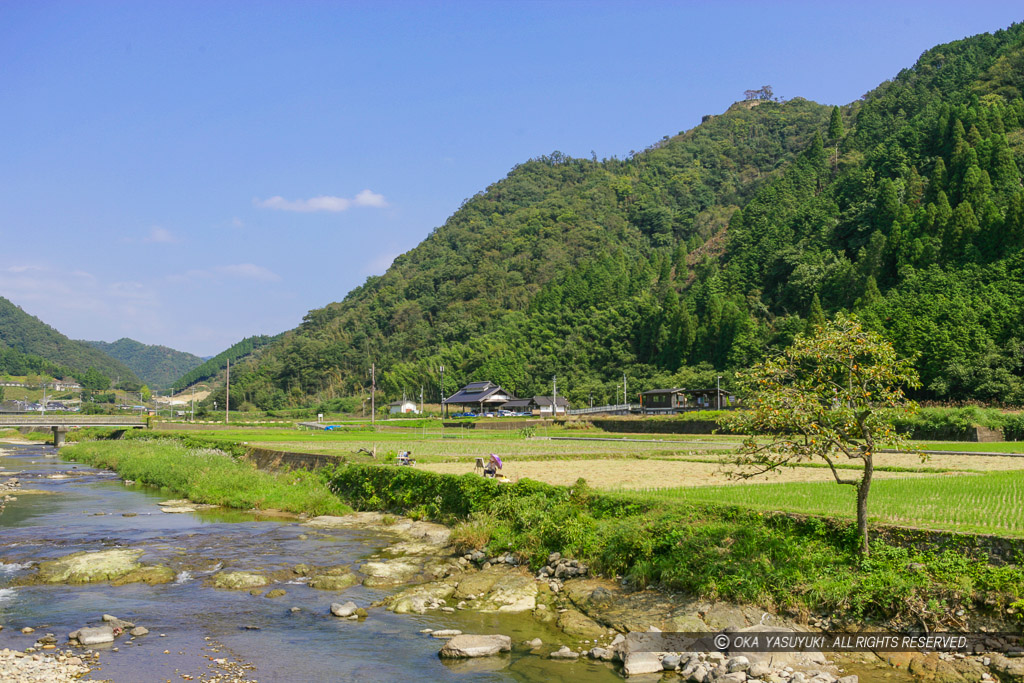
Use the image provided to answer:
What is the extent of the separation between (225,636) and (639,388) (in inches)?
3085

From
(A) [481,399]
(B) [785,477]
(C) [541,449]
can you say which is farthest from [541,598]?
(A) [481,399]

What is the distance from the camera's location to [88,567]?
16156 mm

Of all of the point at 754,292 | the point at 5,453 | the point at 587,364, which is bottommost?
the point at 5,453

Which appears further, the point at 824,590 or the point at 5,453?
the point at 5,453

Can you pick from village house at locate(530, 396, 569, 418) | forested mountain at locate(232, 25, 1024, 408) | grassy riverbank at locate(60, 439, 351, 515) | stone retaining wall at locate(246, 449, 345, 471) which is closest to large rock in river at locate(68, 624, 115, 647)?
grassy riverbank at locate(60, 439, 351, 515)

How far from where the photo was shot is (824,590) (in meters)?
11.4

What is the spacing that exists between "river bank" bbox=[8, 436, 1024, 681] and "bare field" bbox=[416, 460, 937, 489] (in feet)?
15.2

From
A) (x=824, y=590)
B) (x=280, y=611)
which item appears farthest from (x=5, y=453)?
(x=824, y=590)

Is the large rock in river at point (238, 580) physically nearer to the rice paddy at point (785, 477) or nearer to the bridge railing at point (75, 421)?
the rice paddy at point (785, 477)

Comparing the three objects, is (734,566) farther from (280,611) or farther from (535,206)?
(535,206)

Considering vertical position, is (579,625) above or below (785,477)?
below

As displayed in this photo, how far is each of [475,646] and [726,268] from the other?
3735 inches

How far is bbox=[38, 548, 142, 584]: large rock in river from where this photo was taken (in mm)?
15672

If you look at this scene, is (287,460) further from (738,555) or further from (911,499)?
(911,499)
